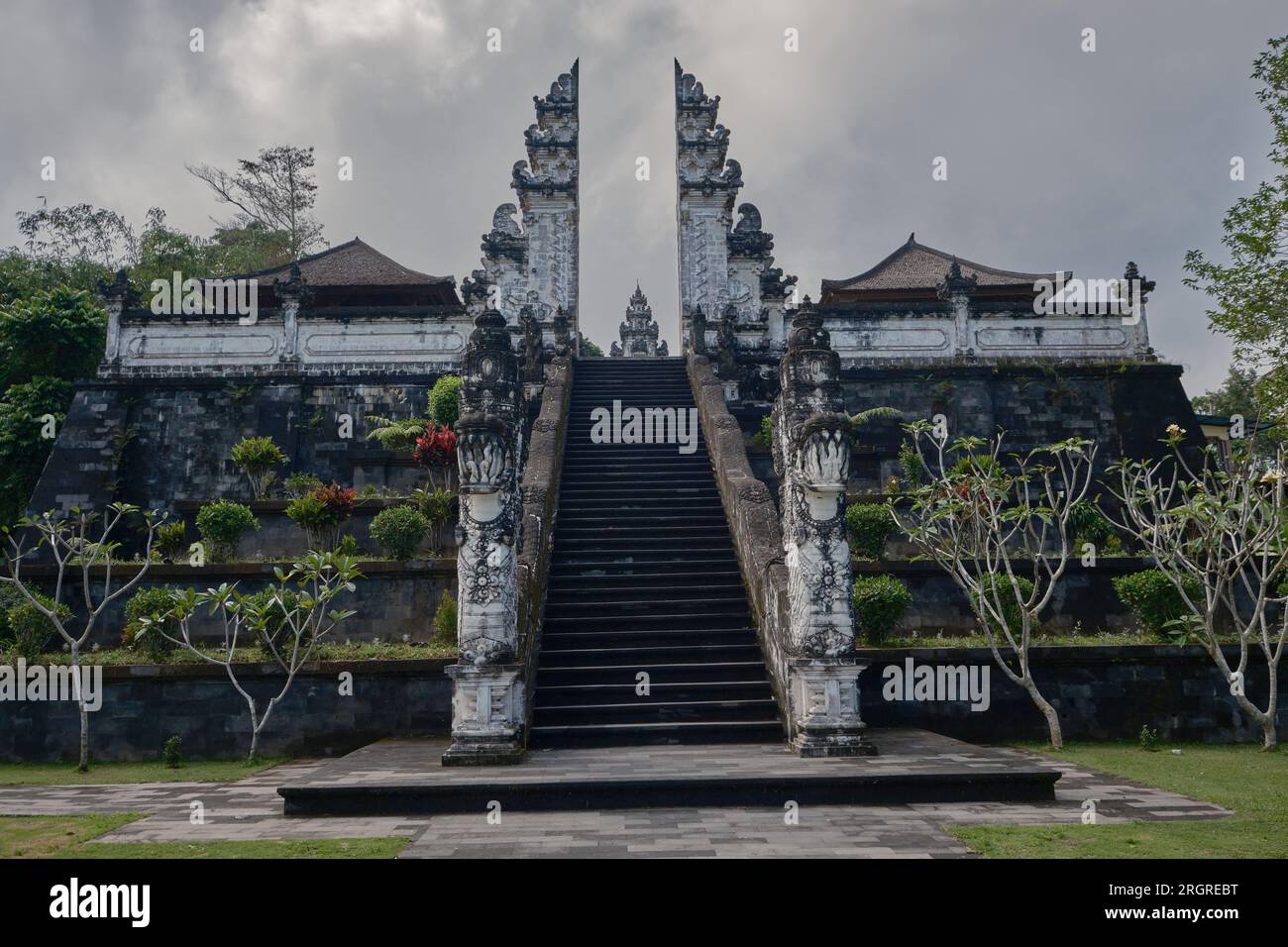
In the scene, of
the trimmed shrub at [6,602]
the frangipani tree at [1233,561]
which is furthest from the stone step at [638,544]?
the trimmed shrub at [6,602]

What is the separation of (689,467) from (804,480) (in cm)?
558

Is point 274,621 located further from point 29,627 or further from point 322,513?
point 29,627

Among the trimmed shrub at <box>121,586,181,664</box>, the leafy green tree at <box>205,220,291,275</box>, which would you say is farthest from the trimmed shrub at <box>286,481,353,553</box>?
the leafy green tree at <box>205,220,291,275</box>

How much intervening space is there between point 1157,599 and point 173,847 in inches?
413

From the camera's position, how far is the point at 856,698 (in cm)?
911

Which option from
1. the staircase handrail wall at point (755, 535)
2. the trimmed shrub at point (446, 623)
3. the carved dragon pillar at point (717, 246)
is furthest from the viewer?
the carved dragon pillar at point (717, 246)

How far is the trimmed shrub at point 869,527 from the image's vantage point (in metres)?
13.1

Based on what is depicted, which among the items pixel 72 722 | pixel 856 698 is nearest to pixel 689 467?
pixel 856 698

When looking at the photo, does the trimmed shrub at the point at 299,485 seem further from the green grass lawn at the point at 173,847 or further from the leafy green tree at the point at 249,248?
the leafy green tree at the point at 249,248

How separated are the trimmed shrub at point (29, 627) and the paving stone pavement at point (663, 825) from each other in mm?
4047

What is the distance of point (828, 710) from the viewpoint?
8977 millimetres

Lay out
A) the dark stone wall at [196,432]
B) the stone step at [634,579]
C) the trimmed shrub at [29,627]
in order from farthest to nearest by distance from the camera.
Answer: the dark stone wall at [196,432] < the stone step at [634,579] < the trimmed shrub at [29,627]

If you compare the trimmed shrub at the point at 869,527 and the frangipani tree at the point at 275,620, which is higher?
the trimmed shrub at the point at 869,527

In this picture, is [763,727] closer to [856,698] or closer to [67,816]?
[856,698]
